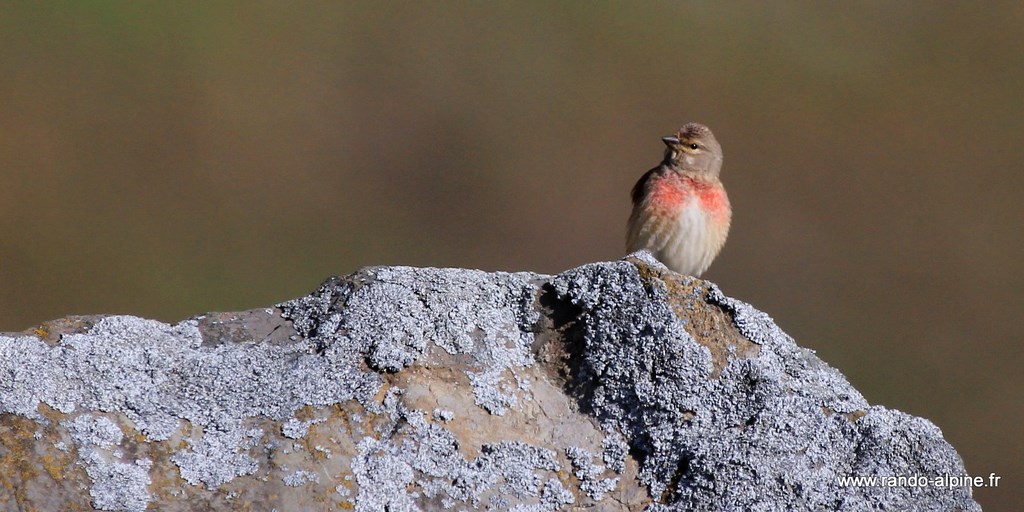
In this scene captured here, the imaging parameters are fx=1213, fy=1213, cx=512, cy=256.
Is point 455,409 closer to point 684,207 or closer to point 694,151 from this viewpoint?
point 684,207

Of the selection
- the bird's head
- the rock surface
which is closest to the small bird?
the bird's head

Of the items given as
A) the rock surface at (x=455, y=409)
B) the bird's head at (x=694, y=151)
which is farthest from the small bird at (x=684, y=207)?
the rock surface at (x=455, y=409)

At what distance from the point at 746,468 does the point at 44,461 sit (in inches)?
71.8

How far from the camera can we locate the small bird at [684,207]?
7.47m

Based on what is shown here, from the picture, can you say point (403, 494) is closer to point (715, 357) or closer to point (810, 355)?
point (715, 357)

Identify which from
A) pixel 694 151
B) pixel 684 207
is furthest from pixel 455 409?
pixel 694 151

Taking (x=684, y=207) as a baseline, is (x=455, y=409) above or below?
below

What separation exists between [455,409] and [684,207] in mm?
4331

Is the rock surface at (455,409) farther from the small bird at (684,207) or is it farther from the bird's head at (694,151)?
the bird's head at (694,151)

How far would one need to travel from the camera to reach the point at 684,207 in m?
7.49

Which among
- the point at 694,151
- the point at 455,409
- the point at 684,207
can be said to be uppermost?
the point at 694,151

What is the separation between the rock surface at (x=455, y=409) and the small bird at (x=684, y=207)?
3.67 meters

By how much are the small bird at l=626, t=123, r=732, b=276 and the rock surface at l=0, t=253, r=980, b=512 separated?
367 centimetres

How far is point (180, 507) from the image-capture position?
3029 millimetres
